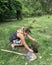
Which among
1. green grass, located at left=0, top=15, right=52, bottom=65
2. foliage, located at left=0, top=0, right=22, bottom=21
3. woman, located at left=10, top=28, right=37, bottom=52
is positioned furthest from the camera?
foliage, located at left=0, top=0, right=22, bottom=21

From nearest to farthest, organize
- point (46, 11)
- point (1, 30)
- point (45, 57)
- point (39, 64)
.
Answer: point (39, 64) → point (45, 57) → point (1, 30) → point (46, 11)

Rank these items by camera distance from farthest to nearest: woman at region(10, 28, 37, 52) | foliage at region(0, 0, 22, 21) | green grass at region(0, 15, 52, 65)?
foliage at region(0, 0, 22, 21), woman at region(10, 28, 37, 52), green grass at region(0, 15, 52, 65)

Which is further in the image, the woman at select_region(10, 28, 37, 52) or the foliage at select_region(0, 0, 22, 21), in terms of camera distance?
the foliage at select_region(0, 0, 22, 21)

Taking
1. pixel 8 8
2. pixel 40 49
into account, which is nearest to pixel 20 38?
pixel 40 49

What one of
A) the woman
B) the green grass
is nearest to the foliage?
the green grass

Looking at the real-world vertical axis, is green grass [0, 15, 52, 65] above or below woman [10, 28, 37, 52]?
below

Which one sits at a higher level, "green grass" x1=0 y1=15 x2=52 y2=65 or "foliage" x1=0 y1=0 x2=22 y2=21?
"foliage" x1=0 y1=0 x2=22 y2=21

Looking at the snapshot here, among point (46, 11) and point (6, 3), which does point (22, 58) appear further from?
point (46, 11)

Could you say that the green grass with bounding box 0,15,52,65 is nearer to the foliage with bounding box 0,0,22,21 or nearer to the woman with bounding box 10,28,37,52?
the woman with bounding box 10,28,37,52

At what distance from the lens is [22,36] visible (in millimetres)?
8359

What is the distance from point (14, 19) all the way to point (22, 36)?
25.5ft

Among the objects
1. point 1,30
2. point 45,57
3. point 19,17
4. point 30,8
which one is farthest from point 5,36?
point 30,8

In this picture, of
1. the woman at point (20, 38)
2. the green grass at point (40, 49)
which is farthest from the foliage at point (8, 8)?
the woman at point (20, 38)

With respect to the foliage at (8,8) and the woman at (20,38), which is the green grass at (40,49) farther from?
the foliage at (8,8)
